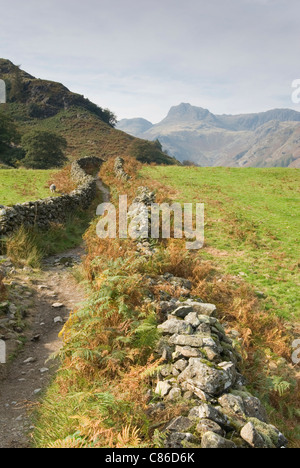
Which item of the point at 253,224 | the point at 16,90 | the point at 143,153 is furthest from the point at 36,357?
the point at 16,90

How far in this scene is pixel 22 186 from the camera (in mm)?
23141

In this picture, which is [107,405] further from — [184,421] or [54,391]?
[54,391]

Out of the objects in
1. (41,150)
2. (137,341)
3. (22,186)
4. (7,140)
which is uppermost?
(7,140)

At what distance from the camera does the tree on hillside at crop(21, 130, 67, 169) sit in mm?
52844

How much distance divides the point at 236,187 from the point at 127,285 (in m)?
21.5

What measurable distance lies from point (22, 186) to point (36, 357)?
1941 cm

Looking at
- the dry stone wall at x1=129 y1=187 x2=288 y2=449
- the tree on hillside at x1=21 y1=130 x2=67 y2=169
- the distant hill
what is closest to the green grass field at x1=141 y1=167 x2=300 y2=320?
the dry stone wall at x1=129 y1=187 x2=288 y2=449

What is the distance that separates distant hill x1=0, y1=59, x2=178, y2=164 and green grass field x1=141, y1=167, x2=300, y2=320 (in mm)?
62699

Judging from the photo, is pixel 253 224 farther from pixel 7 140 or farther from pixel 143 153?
pixel 143 153

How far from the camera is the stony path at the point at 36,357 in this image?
14.8 feet

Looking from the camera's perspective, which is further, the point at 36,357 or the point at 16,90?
the point at 16,90

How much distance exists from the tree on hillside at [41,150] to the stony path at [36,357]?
46.9 metres

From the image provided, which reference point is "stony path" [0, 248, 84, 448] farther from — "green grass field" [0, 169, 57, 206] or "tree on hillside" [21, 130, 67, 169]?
"tree on hillside" [21, 130, 67, 169]

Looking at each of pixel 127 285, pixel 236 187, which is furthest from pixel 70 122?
pixel 127 285
